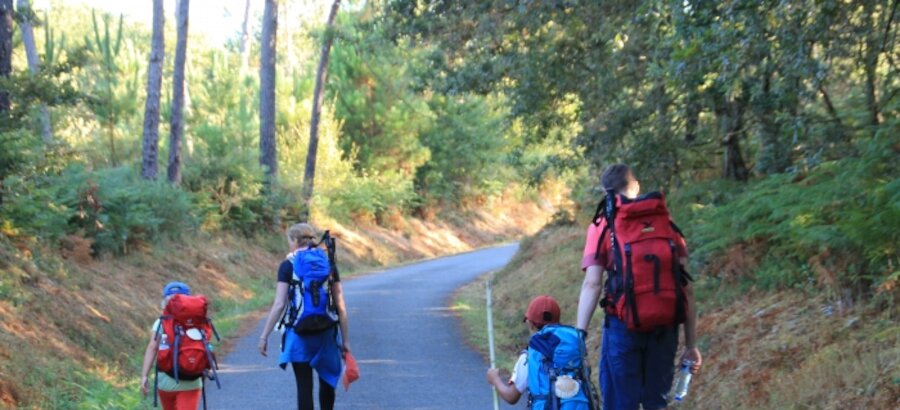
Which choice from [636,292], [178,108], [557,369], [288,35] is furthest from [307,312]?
[288,35]

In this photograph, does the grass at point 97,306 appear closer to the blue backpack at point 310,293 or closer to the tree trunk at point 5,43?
the tree trunk at point 5,43

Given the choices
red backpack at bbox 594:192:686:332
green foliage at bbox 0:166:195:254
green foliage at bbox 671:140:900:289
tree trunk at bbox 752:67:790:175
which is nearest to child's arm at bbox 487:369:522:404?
red backpack at bbox 594:192:686:332

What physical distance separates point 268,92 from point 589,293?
90.5ft

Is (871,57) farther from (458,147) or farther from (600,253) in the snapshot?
(458,147)

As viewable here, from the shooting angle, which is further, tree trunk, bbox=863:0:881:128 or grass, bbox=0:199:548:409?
grass, bbox=0:199:548:409

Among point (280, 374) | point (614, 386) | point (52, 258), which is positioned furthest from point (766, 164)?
point (52, 258)

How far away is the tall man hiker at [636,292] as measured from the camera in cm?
529

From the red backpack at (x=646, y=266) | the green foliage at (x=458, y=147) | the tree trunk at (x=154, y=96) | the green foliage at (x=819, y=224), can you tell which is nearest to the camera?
the red backpack at (x=646, y=266)

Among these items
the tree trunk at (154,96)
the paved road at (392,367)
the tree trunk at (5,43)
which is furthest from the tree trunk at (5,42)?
the tree trunk at (154,96)

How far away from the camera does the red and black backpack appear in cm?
734

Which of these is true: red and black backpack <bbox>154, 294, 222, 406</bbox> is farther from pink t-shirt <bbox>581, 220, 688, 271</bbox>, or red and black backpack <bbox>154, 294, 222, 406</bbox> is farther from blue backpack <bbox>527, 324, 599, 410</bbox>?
pink t-shirt <bbox>581, 220, 688, 271</bbox>

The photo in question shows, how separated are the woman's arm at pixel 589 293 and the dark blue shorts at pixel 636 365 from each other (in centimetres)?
13

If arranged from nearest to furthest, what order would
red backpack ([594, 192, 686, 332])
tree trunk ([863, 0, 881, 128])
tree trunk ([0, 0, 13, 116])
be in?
red backpack ([594, 192, 686, 332])
tree trunk ([863, 0, 881, 128])
tree trunk ([0, 0, 13, 116])

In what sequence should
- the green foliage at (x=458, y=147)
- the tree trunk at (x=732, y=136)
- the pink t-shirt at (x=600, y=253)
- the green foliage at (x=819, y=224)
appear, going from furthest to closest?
the green foliage at (x=458, y=147) < the tree trunk at (x=732, y=136) < the green foliage at (x=819, y=224) < the pink t-shirt at (x=600, y=253)
